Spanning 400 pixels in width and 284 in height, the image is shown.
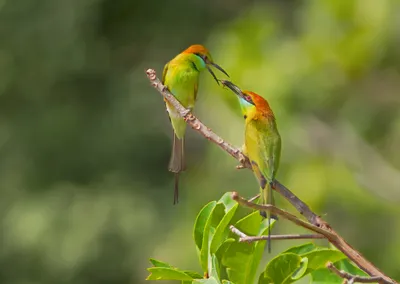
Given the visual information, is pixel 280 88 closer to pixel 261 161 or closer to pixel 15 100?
pixel 261 161

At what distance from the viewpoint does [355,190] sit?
253 cm

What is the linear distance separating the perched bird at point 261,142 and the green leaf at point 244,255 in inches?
2.0

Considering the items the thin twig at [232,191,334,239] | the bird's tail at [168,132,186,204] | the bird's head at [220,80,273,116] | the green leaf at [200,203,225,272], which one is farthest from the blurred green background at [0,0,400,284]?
the thin twig at [232,191,334,239]

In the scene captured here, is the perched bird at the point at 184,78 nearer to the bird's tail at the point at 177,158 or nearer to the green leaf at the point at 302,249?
the bird's tail at the point at 177,158

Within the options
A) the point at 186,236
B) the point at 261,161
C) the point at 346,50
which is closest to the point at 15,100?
the point at 186,236

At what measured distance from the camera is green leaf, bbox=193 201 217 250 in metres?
0.86

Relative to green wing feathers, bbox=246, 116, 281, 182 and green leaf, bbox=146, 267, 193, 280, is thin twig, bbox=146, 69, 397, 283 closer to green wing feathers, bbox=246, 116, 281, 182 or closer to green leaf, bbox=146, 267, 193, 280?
green wing feathers, bbox=246, 116, 281, 182

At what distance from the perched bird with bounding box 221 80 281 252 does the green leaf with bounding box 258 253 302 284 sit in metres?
0.09

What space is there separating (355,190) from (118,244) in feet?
10.0

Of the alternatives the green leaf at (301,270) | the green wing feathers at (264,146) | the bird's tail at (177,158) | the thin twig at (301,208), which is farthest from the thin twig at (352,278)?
the bird's tail at (177,158)

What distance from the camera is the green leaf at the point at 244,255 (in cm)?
82

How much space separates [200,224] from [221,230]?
2.3 inches

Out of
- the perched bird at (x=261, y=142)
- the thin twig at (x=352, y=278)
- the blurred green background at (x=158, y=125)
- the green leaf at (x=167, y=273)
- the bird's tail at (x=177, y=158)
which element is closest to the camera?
the thin twig at (x=352, y=278)

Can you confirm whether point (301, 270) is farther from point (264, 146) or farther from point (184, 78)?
point (184, 78)
